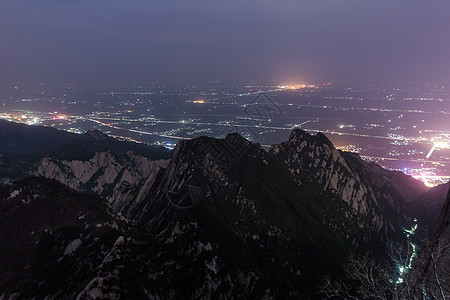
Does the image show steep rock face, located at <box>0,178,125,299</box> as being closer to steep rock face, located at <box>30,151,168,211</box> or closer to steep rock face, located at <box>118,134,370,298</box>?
steep rock face, located at <box>118,134,370,298</box>

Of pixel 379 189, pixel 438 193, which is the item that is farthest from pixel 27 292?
pixel 438 193

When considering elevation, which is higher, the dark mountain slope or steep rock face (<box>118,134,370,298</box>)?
steep rock face (<box>118,134,370,298</box>)

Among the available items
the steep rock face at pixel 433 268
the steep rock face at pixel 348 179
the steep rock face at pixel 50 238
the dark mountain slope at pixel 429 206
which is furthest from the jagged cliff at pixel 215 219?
the steep rock face at pixel 433 268

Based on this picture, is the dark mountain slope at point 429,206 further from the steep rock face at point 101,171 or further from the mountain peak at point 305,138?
the steep rock face at point 101,171

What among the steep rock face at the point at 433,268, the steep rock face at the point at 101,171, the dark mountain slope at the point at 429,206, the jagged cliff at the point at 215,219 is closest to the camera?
the steep rock face at the point at 433,268

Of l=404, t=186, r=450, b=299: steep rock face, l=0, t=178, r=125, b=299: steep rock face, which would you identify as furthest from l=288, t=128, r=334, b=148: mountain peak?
l=0, t=178, r=125, b=299: steep rock face

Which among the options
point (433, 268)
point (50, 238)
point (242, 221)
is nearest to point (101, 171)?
point (242, 221)
